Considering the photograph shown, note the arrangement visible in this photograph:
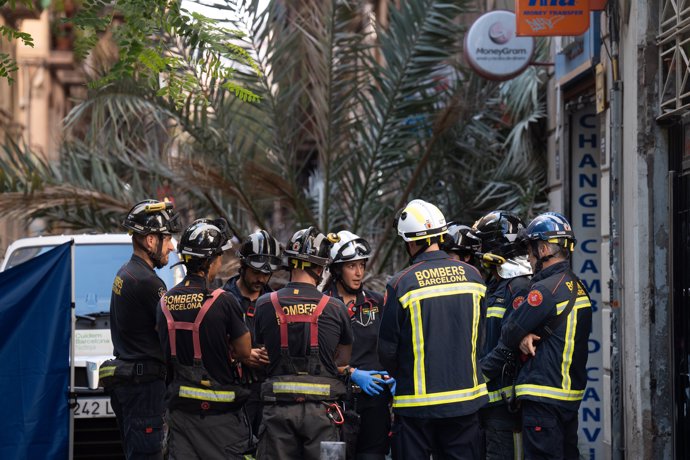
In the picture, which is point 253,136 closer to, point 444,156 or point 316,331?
point 444,156

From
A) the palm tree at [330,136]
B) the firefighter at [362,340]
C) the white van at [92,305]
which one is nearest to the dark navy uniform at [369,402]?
the firefighter at [362,340]

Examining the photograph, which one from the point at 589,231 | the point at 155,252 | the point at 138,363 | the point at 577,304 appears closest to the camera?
the point at 138,363

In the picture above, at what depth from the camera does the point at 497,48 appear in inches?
484

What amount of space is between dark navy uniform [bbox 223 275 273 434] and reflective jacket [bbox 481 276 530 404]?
160cm

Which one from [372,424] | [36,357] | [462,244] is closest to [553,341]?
[462,244]

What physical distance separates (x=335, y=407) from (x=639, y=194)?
10.9ft

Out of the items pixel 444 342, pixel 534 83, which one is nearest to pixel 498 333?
pixel 444 342

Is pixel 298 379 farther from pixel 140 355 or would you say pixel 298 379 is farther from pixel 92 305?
pixel 92 305

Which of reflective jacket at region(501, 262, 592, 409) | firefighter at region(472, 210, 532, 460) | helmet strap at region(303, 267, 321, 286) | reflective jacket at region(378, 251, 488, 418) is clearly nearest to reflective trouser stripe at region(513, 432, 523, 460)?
firefighter at region(472, 210, 532, 460)

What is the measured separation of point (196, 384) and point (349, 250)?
2056 mm

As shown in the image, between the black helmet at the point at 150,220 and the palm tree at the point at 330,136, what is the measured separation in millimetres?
5483

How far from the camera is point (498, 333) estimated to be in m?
8.28

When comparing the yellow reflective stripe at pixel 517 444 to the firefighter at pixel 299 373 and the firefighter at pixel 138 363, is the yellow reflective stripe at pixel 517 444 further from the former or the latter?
the firefighter at pixel 138 363

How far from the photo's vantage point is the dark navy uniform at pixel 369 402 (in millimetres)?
8312
